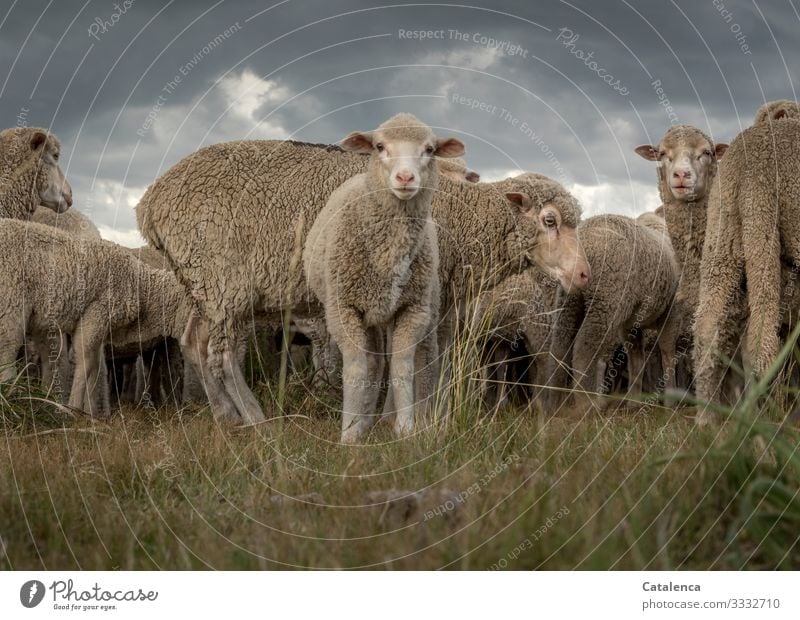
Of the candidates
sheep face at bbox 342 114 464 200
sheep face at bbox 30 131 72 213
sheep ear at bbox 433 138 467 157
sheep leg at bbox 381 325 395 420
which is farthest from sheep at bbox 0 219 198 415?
sheep ear at bbox 433 138 467 157

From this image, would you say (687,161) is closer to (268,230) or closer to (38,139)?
(268,230)

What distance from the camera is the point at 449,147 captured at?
5.91 metres

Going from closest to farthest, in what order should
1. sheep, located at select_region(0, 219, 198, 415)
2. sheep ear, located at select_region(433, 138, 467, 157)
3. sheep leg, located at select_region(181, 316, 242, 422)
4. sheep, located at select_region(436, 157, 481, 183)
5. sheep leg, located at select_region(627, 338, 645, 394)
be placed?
sheep ear, located at select_region(433, 138, 467, 157)
sheep leg, located at select_region(181, 316, 242, 422)
sheep, located at select_region(0, 219, 198, 415)
sheep, located at select_region(436, 157, 481, 183)
sheep leg, located at select_region(627, 338, 645, 394)

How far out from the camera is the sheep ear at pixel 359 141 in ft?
19.0

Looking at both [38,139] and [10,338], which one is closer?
[10,338]

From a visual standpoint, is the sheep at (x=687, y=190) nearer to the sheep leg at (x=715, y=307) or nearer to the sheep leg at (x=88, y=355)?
the sheep leg at (x=715, y=307)

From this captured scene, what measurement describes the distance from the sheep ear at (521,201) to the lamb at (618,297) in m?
1.42

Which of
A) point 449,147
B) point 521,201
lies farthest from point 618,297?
point 449,147

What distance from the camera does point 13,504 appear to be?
3.55 meters

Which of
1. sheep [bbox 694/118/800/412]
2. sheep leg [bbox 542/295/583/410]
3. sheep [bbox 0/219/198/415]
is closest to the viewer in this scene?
sheep [bbox 694/118/800/412]

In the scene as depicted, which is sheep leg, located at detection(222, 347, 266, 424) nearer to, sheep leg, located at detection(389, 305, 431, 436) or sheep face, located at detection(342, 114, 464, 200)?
sheep leg, located at detection(389, 305, 431, 436)

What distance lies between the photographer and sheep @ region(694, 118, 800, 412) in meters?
5.51

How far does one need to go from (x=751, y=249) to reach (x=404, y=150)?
7.27 ft

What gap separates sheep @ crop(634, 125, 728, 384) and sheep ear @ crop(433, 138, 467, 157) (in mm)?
2148
